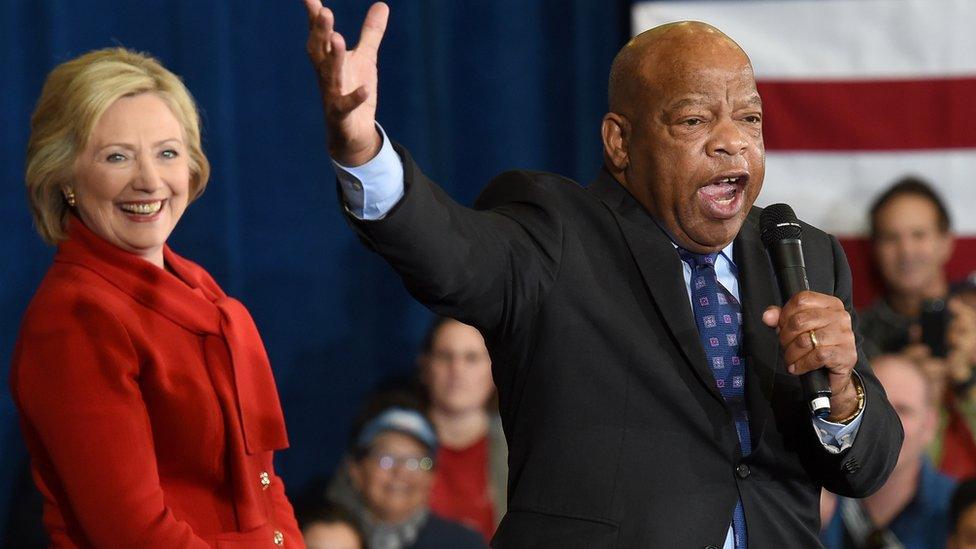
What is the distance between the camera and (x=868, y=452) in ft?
5.51

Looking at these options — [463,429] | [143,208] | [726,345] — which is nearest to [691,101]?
[726,345]

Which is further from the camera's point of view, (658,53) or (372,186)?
(658,53)

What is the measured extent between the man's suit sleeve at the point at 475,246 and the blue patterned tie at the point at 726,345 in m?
0.21

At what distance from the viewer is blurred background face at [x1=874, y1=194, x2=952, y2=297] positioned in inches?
153

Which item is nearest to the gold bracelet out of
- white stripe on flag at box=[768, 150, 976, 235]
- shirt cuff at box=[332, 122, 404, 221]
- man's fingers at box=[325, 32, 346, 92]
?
shirt cuff at box=[332, 122, 404, 221]

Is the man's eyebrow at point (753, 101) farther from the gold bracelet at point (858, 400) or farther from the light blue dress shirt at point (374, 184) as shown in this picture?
the light blue dress shirt at point (374, 184)

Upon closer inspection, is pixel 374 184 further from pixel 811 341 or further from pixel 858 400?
pixel 858 400

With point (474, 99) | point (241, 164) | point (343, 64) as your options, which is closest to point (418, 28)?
point (474, 99)

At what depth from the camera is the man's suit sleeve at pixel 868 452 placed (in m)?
1.66

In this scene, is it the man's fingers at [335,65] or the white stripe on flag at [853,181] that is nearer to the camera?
the man's fingers at [335,65]

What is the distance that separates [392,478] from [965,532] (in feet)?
5.11

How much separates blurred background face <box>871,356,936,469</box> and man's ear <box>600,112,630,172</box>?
7.02ft

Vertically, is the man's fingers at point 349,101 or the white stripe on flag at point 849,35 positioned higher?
the white stripe on flag at point 849,35

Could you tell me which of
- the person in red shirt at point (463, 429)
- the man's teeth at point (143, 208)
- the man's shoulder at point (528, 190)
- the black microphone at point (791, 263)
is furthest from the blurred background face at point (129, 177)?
the person in red shirt at point (463, 429)
